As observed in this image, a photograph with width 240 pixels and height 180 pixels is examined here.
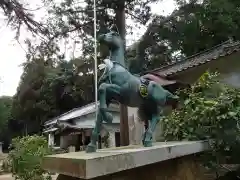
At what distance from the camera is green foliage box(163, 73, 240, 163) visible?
3873mm

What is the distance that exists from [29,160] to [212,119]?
13.8 feet

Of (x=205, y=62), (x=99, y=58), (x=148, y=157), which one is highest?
(x=99, y=58)

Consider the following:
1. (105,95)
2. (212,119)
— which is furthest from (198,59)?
(105,95)

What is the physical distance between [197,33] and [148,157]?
31.4ft

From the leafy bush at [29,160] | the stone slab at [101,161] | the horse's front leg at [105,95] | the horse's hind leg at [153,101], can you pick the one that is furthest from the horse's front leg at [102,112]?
the leafy bush at [29,160]

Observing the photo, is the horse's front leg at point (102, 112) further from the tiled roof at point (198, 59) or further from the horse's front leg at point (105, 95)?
the tiled roof at point (198, 59)

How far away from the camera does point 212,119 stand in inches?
156

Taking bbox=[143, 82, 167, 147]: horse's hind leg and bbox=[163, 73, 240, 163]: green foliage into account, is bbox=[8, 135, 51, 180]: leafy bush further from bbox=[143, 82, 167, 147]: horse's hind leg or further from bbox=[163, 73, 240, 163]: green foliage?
bbox=[143, 82, 167, 147]: horse's hind leg

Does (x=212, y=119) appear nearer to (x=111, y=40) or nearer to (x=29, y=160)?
(x=111, y=40)

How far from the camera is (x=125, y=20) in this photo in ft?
30.9

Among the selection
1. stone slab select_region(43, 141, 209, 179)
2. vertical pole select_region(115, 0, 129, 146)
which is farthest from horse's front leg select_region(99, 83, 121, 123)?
vertical pole select_region(115, 0, 129, 146)

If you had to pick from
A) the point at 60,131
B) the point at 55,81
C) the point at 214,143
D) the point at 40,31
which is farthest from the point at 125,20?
the point at 55,81

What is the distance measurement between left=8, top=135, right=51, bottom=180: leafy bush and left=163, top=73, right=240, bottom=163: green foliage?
304cm

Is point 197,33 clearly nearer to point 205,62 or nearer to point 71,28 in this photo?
point 205,62
